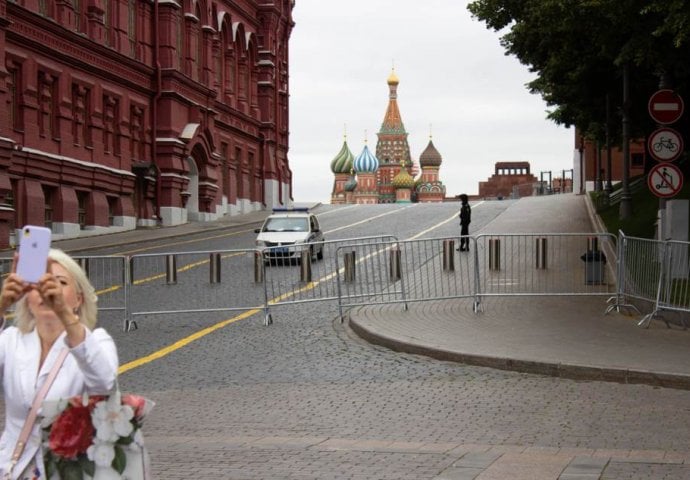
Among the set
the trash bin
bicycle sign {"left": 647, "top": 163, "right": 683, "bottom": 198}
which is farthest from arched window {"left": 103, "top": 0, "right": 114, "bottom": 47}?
bicycle sign {"left": 647, "top": 163, "right": 683, "bottom": 198}

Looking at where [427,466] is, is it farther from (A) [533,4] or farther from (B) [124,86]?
(B) [124,86]

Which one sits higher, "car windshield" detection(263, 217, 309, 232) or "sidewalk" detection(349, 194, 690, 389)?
"car windshield" detection(263, 217, 309, 232)

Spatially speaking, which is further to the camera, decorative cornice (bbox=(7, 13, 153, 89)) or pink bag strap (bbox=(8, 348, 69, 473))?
decorative cornice (bbox=(7, 13, 153, 89))

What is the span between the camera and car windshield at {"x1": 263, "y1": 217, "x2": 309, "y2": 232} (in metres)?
33.2

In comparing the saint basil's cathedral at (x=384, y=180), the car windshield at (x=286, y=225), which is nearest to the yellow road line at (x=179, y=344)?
the car windshield at (x=286, y=225)

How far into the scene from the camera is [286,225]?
1320 inches

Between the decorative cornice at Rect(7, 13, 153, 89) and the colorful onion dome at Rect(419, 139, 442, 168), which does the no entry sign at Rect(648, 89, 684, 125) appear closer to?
the decorative cornice at Rect(7, 13, 153, 89)

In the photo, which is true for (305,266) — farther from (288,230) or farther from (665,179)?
(288,230)

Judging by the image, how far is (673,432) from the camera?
9695 mm

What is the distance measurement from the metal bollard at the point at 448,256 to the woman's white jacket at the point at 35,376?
50.1ft

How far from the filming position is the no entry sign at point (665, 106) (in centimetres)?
1994

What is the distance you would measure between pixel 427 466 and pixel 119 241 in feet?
107

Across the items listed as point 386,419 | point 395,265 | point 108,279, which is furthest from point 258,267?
point 386,419

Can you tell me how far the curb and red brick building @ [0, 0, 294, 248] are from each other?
22.4 meters
